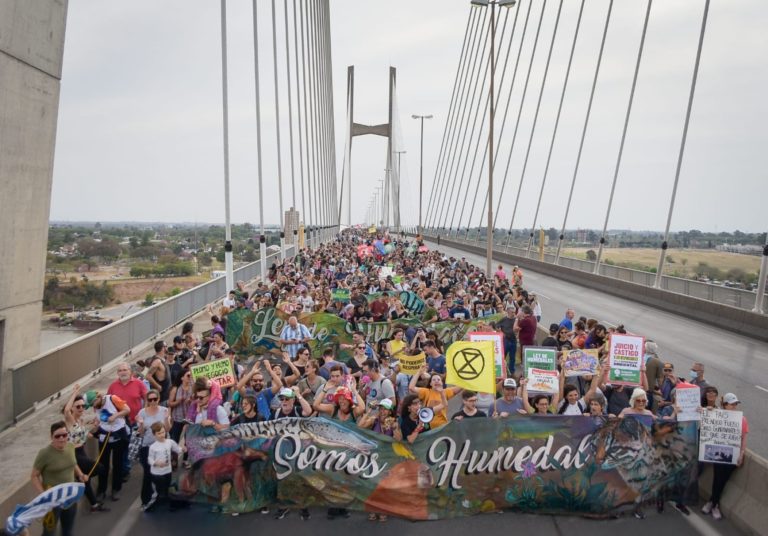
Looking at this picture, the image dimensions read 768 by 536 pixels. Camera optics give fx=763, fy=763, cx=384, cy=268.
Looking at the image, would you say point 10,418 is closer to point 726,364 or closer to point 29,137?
point 29,137

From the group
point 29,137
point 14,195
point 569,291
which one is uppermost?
point 29,137

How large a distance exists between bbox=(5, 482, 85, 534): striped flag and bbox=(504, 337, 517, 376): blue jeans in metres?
9.51

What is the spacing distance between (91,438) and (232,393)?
1.96m

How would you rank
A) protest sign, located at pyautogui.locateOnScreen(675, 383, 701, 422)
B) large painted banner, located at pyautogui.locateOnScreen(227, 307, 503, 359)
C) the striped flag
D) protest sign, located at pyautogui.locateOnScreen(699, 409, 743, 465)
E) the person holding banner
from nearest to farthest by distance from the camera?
the striped flag → the person holding banner → protest sign, located at pyautogui.locateOnScreen(699, 409, 743, 465) → protest sign, located at pyautogui.locateOnScreen(675, 383, 701, 422) → large painted banner, located at pyautogui.locateOnScreen(227, 307, 503, 359)

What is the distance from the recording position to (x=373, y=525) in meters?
7.64

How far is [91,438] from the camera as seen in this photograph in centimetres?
836

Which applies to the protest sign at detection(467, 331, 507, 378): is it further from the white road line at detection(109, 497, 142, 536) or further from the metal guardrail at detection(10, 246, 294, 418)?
the metal guardrail at detection(10, 246, 294, 418)

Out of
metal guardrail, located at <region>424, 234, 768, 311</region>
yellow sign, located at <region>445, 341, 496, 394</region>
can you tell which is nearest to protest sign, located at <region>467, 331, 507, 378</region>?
yellow sign, located at <region>445, 341, 496, 394</region>

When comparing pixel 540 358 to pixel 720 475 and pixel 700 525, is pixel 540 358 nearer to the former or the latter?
pixel 720 475

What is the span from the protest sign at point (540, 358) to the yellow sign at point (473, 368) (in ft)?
2.75

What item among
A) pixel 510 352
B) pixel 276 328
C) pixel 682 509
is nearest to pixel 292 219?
pixel 276 328

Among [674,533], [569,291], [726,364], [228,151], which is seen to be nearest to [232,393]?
[674,533]

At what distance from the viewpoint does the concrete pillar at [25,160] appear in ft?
35.2

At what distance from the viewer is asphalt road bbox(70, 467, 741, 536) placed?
7.42m
